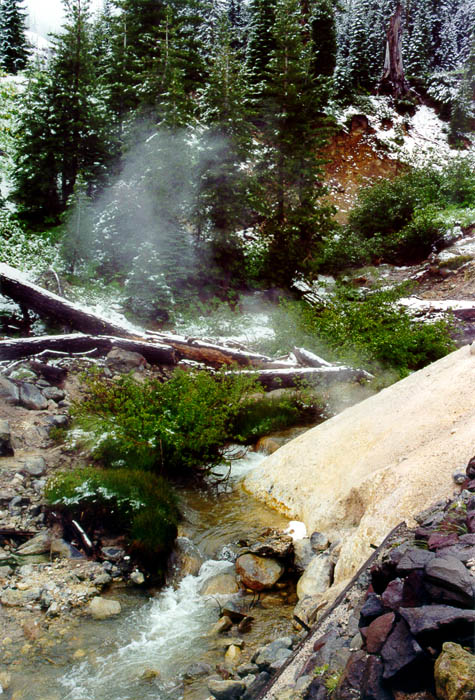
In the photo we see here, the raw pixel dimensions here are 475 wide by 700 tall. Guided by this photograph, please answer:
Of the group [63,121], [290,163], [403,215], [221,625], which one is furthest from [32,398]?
[403,215]

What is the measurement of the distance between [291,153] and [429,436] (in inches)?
530

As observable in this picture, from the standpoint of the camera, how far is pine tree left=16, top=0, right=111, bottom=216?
15.8 meters

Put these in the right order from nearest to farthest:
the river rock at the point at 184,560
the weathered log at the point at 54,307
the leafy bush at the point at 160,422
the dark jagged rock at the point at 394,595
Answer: the dark jagged rock at the point at 394,595 < the river rock at the point at 184,560 < the leafy bush at the point at 160,422 < the weathered log at the point at 54,307

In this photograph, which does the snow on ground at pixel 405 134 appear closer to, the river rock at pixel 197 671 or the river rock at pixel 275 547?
the river rock at pixel 275 547

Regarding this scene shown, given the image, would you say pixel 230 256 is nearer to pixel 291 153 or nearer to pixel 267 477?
pixel 291 153

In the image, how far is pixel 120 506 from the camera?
5.96m

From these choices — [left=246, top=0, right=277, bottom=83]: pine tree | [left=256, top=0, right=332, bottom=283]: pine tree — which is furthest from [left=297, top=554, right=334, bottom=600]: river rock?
[left=246, top=0, right=277, bottom=83]: pine tree

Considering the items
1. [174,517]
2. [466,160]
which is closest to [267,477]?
[174,517]

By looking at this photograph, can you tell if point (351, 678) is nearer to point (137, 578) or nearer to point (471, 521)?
point (471, 521)

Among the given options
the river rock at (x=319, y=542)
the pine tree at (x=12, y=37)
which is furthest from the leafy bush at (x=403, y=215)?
the pine tree at (x=12, y=37)

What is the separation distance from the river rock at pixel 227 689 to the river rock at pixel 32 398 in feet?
19.5

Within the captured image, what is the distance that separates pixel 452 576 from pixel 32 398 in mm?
7688

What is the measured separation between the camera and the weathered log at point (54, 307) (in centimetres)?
1130

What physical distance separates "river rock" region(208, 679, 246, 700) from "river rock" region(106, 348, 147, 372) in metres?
7.20
